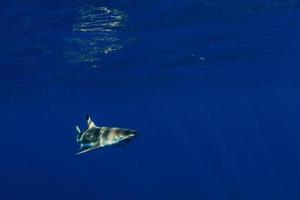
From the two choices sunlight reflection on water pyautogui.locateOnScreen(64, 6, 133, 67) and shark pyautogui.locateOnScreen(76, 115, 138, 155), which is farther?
sunlight reflection on water pyautogui.locateOnScreen(64, 6, 133, 67)

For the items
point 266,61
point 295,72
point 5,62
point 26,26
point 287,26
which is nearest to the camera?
point 26,26

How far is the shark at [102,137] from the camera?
8156 mm

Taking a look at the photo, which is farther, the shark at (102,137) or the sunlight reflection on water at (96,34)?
the sunlight reflection on water at (96,34)

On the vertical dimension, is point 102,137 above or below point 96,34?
above

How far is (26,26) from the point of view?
19109 millimetres

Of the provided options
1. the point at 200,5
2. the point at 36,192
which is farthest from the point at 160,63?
the point at 36,192

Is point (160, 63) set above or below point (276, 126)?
above

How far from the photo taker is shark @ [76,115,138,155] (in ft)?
26.8

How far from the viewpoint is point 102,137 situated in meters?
8.75

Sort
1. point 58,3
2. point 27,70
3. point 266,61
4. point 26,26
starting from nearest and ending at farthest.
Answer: point 58,3 < point 26,26 < point 27,70 < point 266,61

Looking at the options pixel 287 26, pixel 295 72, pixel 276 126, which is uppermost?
pixel 287 26

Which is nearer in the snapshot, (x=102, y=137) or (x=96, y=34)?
(x=102, y=137)

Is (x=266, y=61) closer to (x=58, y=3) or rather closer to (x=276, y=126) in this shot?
(x=58, y=3)

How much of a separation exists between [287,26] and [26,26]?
1312 centimetres
